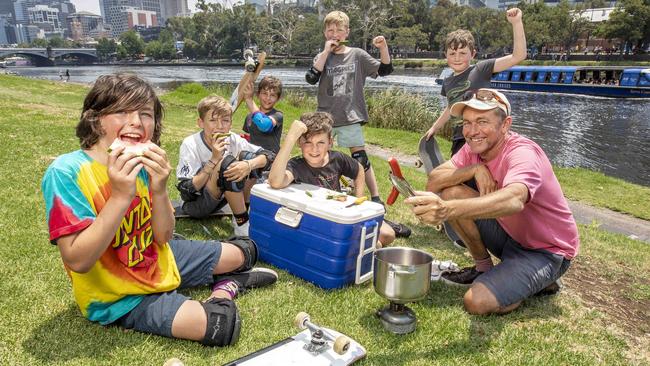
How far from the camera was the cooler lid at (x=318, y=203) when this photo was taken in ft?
10.5

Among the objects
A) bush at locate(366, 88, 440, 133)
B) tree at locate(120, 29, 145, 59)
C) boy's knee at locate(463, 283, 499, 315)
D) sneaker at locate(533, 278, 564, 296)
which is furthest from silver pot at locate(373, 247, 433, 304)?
tree at locate(120, 29, 145, 59)

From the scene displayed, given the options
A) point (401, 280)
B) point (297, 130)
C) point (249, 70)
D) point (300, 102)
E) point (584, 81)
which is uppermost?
point (249, 70)

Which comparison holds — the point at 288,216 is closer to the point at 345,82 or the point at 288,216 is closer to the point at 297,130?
the point at 297,130

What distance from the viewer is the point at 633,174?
13.7 m

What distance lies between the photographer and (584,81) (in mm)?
31219

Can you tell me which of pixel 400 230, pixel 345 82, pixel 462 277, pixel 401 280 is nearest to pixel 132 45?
pixel 345 82

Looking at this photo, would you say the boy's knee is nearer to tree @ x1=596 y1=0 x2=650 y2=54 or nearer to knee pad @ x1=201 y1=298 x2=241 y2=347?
knee pad @ x1=201 y1=298 x2=241 y2=347

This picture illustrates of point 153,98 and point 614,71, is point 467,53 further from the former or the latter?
point 614,71

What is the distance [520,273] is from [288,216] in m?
1.74

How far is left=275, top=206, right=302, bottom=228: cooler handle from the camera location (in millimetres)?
3443

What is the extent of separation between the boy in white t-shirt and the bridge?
11770cm

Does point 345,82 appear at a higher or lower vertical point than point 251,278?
higher

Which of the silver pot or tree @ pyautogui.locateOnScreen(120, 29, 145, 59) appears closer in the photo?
the silver pot

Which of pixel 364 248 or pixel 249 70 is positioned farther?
pixel 249 70
